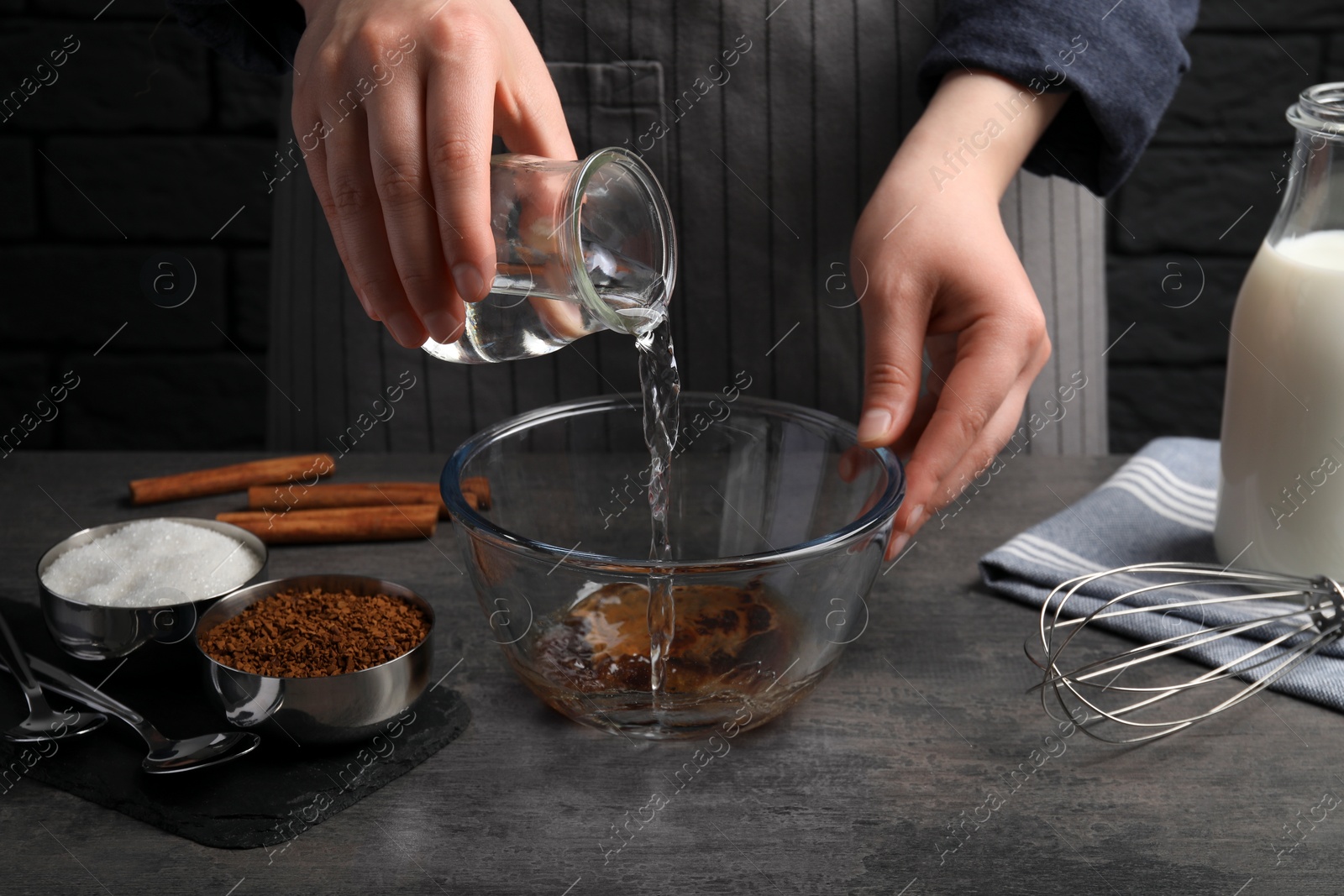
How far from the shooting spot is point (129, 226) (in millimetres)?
1542

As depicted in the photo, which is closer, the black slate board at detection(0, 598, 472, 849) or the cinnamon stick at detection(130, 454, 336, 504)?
the black slate board at detection(0, 598, 472, 849)

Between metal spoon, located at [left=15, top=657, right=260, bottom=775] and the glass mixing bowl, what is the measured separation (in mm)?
140

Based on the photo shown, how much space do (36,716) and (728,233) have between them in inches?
26.4

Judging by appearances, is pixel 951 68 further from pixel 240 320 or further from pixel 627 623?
pixel 240 320

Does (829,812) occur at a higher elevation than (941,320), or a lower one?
lower

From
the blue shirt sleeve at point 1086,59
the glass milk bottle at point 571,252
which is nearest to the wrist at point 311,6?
the glass milk bottle at point 571,252

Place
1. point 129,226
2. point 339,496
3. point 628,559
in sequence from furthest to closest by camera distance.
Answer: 1. point 129,226
2. point 339,496
3. point 628,559

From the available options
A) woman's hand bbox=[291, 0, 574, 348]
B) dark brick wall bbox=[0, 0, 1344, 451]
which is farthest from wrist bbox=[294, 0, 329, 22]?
dark brick wall bbox=[0, 0, 1344, 451]

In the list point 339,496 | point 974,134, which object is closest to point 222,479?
point 339,496

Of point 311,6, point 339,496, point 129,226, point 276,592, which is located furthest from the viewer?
point 129,226

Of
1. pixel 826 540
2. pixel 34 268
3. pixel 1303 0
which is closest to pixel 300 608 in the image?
pixel 826 540

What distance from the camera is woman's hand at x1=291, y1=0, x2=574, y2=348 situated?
1.74 ft

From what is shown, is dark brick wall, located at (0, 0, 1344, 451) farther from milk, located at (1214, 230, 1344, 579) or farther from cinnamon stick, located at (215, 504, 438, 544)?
milk, located at (1214, 230, 1344, 579)

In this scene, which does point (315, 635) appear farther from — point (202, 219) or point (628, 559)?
point (202, 219)
